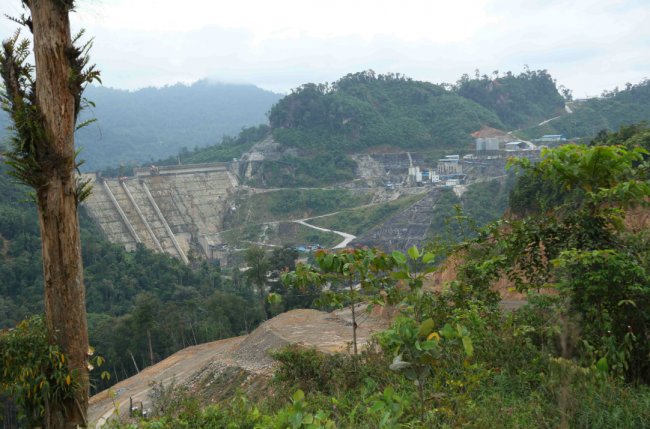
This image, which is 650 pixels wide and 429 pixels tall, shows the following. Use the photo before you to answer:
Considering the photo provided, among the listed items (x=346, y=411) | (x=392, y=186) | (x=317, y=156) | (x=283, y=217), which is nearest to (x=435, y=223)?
(x=392, y=186)

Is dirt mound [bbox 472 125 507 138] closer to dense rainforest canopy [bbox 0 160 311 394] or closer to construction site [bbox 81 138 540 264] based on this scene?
construction site [bbox 81 138 540 264]

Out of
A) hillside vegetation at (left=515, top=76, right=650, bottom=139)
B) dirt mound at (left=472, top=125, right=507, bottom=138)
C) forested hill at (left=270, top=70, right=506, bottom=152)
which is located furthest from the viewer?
forested hill at (left=270, top=70, right=506, bottom=152)

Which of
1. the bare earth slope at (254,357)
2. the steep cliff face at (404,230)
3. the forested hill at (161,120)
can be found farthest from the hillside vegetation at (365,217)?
the forested hill at (161,120)

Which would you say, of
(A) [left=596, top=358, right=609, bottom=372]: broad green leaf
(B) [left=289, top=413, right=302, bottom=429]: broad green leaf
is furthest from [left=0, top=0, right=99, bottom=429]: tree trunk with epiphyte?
(A) [left=596, top=358, right=609, bottom=372]: broad green leaf

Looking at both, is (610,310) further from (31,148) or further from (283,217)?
(283,217)

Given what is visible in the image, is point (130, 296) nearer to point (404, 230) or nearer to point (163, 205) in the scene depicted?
point (163, 205)

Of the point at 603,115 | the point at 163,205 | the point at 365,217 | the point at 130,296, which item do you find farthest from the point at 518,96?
the point at 130,296
